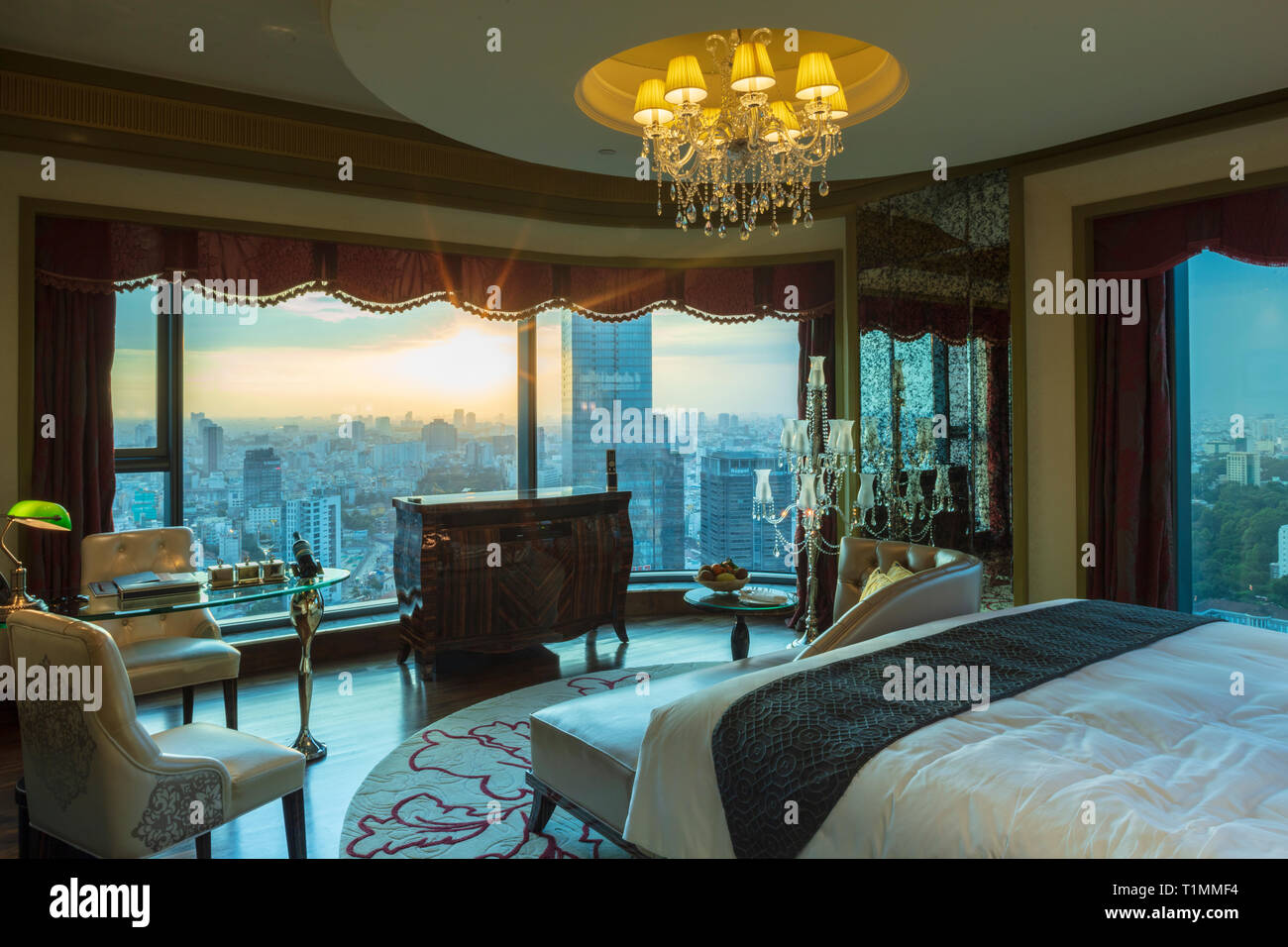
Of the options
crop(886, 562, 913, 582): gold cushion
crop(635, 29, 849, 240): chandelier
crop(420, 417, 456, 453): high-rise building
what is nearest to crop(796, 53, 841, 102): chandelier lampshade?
crop(635, 29, 849, 240): chandelier

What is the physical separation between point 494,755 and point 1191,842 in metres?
2.65

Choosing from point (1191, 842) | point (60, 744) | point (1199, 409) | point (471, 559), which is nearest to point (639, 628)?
point (471, 559)

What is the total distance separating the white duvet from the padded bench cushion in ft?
0.79

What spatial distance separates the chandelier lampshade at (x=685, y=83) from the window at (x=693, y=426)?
2876 millimetres

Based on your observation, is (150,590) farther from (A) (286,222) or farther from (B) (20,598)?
(A) (286,222)

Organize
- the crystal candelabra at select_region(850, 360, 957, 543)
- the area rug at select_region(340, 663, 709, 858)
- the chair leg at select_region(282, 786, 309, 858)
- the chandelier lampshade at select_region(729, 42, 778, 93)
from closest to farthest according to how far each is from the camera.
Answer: the chair leg at select_region(282, 786, 309, 858)
the area rug at select_region(340, 663, 709, 858)
the chandelier lampshade at select_region(729, 42, 778, 93)
the crystal candelabra at select_region(850, 360, 957, 543)

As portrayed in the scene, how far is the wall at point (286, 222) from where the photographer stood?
402cm

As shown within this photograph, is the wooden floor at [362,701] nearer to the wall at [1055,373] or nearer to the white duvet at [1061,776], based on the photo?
the white duvet at [1061,776]

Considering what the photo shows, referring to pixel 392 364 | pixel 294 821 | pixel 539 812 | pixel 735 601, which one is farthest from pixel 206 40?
pixel 539 812

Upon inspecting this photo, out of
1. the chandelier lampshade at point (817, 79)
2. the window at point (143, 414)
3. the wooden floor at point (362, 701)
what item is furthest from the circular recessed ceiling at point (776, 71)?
the wooden floor at point (362, 701)

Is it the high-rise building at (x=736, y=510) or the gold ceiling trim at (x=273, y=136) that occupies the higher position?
the gold ceiling trim at (x=273, y=136)

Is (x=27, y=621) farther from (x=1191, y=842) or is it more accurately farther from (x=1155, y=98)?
(x=1155, y=98)

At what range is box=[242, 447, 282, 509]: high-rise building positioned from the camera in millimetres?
4891

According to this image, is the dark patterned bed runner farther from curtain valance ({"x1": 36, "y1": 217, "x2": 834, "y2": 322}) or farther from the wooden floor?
curtain valance ({"x1": 36, "y1": 217, "x2": 834, "y2": 322})
